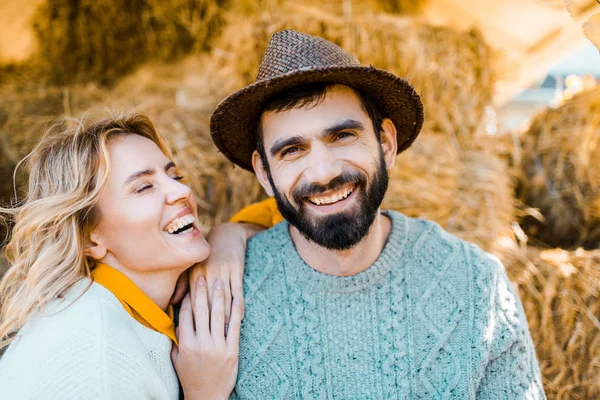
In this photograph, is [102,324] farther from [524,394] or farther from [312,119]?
[524,394]

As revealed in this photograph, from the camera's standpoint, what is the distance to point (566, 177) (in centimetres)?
290

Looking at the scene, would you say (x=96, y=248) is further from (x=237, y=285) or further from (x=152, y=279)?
(x=237, y=285)

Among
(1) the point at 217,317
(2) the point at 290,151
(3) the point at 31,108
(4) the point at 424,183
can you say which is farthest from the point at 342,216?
(3) the point at 31,108

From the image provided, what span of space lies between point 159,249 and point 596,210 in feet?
7.08

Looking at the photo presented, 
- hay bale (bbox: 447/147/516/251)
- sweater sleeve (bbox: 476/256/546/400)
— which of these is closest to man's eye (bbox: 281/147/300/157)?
sweater sleeve (bbox: 476/256/546/400)

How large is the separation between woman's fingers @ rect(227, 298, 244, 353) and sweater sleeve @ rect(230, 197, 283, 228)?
0.49 meters

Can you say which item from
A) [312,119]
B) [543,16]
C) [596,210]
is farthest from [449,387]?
[543,16]

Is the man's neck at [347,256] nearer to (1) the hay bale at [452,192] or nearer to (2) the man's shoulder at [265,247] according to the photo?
(2) the man's shoulder at [265,247]

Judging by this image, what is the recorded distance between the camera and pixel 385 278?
188 centimetres

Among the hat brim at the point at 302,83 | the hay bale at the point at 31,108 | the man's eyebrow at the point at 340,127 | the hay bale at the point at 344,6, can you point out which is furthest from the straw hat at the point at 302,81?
the hay bale at the point at 31,108

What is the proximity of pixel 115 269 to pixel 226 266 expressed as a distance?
0.36 m

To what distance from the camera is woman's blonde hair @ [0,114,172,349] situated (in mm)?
1604

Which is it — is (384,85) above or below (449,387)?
above

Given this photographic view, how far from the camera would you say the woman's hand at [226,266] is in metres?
1.85
